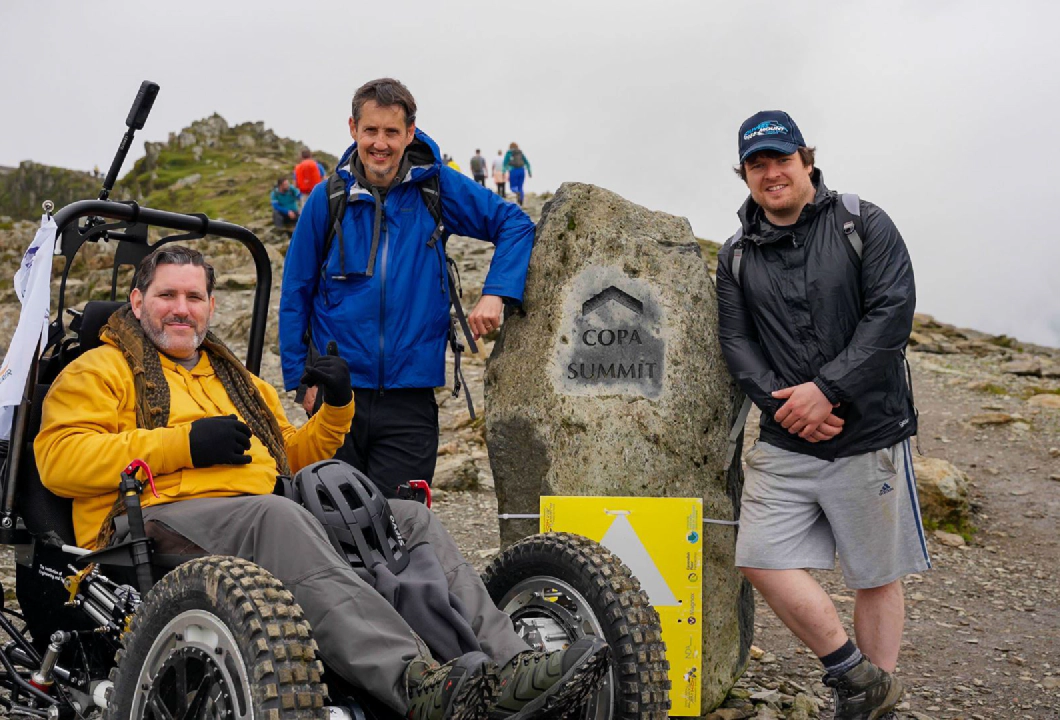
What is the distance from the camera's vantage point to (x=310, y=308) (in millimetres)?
5336

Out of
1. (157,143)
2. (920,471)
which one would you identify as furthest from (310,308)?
(157,143)

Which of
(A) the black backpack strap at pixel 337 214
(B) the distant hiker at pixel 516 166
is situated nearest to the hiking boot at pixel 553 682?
(A) the black backpack strap at pixel 337 214

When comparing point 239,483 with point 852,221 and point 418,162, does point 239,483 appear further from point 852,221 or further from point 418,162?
point 852,221

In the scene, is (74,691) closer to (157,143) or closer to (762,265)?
(762,265)

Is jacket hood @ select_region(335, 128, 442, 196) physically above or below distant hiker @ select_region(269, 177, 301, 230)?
below

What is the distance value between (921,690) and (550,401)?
2.75 metres

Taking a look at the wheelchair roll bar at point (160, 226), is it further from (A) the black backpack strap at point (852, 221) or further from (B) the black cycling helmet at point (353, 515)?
(A) the black backpack strap at point (852, 221)

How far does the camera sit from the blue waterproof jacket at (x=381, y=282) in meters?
5.05

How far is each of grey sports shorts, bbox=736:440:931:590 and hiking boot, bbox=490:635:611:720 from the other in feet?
6.56

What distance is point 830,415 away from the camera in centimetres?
441

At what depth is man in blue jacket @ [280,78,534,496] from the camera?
5.03 m

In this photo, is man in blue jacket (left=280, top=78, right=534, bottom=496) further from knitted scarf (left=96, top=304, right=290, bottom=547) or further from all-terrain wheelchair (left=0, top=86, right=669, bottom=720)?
knitted scarf (left=96, top=304, right=290, bottom=547)

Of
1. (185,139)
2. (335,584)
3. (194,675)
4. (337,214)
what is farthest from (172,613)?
(185,139)

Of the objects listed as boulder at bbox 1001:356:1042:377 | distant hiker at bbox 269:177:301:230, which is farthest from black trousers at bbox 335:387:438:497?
distant hiker at bbox 269:177:301:230
